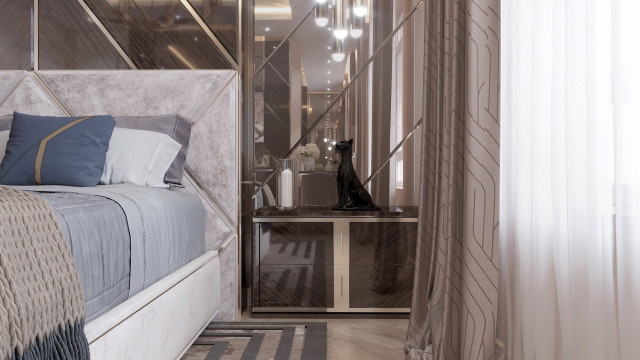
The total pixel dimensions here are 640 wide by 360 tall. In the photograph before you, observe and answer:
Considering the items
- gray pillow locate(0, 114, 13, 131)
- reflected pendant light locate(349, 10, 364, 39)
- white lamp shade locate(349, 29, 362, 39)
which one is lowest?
gray pillow locate(0, 114, 13, 131)

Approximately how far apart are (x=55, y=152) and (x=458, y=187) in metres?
1.67

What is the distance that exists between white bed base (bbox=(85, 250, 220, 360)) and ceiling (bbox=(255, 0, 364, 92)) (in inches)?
51.1

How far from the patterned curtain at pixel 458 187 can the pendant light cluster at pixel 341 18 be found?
653mm

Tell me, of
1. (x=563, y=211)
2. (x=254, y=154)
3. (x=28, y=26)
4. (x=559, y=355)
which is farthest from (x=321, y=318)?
(x=28, y=26)

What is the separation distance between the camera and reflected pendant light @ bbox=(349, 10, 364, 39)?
109 inches

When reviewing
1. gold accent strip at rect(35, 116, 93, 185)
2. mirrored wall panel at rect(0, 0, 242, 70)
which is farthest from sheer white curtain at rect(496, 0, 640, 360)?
gold accent strip at rect(35, 116, 93, 185)

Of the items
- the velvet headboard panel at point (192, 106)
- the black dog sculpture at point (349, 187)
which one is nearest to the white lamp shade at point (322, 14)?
the velvet headboard panel at point (192, 106)

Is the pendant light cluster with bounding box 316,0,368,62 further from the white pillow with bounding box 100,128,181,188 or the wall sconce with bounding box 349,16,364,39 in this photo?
the white pillow with bounding box 100,128,181,188

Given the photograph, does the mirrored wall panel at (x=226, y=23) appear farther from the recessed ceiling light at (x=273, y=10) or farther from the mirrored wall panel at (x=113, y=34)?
the recessed ceiling light at (x=273, y=10)

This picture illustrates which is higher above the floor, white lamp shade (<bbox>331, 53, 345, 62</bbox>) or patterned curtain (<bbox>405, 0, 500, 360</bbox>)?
white lamp shade (<bbox>331, 53, 345, 62</bbox>)

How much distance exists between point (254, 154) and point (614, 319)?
2.10 m

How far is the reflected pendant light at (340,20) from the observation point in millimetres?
2762

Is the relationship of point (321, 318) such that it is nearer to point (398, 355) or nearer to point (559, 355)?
point (398, 355)

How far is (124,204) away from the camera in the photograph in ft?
4.67
